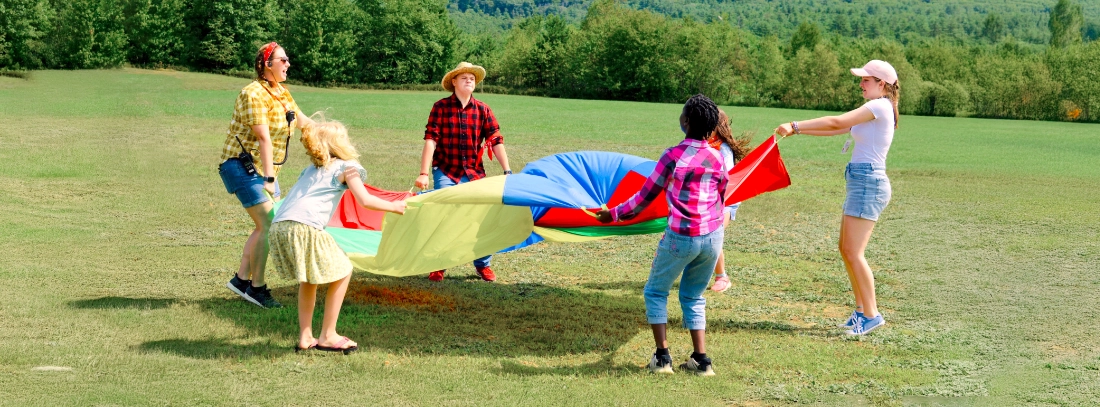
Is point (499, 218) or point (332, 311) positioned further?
point (499, 218)

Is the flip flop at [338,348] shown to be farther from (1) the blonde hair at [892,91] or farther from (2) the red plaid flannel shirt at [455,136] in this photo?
(1) the blonde hair at [892,91]

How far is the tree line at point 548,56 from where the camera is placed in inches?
2945

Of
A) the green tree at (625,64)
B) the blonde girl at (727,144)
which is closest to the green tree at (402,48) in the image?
the green tree at (625,64)

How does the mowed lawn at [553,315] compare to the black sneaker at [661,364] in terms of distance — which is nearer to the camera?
the mowed lawn at [553,315]

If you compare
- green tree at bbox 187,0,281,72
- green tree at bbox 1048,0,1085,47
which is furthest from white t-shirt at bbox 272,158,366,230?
green tree at bbox 1048,0,1085,47

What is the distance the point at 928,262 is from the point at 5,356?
9.42m

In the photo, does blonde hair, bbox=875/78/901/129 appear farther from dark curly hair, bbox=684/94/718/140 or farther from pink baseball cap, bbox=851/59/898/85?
dark curly hair, bbox=684/94/718/140

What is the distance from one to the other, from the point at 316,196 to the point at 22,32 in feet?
245

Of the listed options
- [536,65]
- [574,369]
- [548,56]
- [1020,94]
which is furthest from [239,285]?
[536,65]

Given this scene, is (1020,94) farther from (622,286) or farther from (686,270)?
(686,270)

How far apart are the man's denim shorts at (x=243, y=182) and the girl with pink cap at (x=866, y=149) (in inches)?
170

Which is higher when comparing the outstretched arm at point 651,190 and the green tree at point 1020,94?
the outstretched arm at point 651,190

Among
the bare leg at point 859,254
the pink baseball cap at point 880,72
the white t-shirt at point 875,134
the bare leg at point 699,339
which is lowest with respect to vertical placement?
the bare leg at point 699,339

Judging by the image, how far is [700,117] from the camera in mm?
6215
